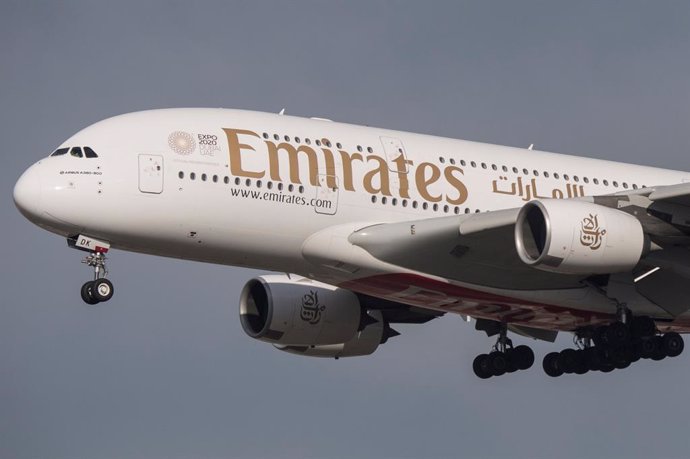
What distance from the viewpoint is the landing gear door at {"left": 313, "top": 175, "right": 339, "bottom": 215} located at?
4075 centimetres

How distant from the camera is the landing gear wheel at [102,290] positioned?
40219 mm

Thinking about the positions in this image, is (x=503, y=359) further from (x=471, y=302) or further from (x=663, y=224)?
(x=663, y=224)

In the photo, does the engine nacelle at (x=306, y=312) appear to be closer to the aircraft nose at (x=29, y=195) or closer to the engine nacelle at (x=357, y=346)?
the engine nacelle at (x=357, y=346)

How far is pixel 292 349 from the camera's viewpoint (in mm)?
47875

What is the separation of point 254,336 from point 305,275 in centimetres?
513

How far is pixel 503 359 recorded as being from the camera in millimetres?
46938

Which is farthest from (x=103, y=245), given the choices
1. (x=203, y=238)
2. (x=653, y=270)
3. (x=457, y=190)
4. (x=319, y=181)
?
(x=653, y=270)

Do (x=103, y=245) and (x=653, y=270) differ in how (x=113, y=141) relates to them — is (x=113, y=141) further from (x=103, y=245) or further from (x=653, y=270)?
(x=653, y=270)

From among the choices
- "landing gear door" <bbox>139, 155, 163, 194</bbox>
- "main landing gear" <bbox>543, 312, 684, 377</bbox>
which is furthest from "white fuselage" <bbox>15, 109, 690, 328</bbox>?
"main landing gear" <bbox>543, 312, 684, 377</bbox>

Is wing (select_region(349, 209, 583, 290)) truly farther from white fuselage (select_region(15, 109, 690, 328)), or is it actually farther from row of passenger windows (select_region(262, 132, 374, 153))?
row of passenger windows (select_region(262, 132, 374, 153))

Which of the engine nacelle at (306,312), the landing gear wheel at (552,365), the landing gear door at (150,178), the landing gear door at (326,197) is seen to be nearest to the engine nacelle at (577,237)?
the landing gear door at (326,197)

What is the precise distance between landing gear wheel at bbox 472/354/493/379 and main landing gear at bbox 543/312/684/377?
1.82m

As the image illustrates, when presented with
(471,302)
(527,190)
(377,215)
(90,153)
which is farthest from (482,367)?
(90,153)

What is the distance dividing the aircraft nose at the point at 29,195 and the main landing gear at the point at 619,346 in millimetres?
13185
